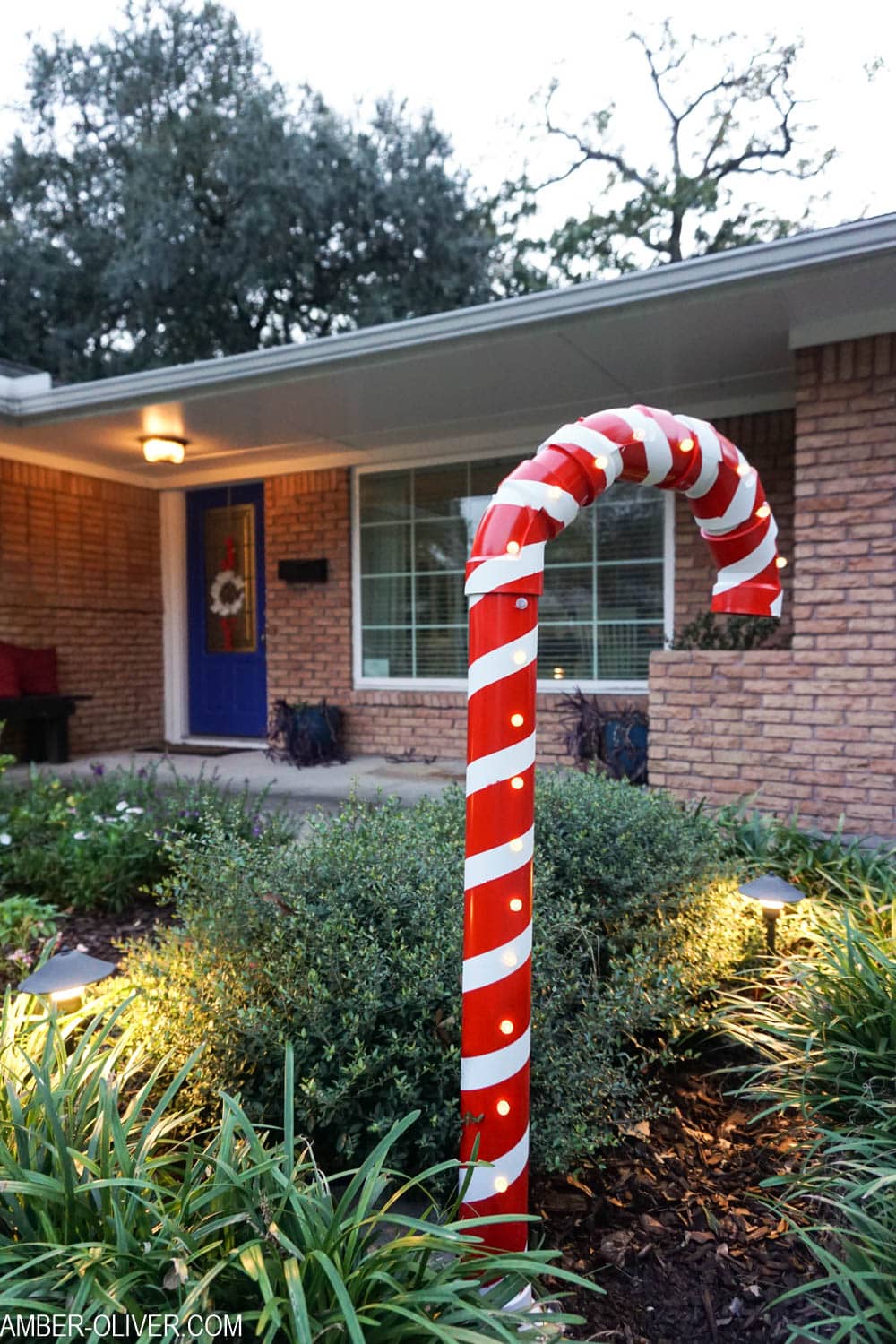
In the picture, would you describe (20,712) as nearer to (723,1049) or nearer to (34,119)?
(723,1049)

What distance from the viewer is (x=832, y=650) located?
4.62m

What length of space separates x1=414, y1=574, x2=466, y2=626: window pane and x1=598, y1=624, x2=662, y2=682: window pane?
→ 1.25 meters

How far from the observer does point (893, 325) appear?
175 inches

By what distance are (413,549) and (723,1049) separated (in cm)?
548

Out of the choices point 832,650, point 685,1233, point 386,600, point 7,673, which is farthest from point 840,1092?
point 7,673

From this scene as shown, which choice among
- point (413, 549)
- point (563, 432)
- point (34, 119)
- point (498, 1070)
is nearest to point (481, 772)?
point (498, 1070)

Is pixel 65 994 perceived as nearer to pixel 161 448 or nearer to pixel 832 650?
pixel 832 650

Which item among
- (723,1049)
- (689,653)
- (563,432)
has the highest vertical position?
(563,432)

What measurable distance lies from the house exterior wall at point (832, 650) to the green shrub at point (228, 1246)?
3448 mm

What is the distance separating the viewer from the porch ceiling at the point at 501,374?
13.4 feet

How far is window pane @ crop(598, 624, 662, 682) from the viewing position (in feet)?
22.2

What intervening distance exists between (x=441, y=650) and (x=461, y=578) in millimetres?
633

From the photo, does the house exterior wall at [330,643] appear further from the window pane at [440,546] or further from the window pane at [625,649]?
the window pane at [440,546]

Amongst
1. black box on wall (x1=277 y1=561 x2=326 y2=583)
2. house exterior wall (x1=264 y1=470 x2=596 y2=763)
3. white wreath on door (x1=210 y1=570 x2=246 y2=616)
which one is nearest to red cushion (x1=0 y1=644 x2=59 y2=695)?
white wreath on door (x1=210 y1=570 x2=246 y2=616)
